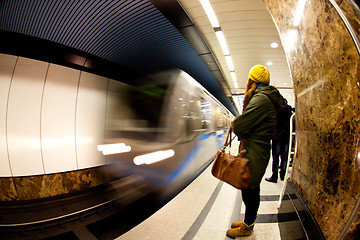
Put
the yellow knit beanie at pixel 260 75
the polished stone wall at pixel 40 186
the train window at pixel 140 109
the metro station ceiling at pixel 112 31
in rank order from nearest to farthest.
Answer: the yellow knit beanie at pixel 260 75 < the train window at pixel 140 109 < the metro station ceiling at pixel 112 31 < the polished stone wall at pixel 40 186

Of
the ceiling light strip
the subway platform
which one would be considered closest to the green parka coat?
the subway platform

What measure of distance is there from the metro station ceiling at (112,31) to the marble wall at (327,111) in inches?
112

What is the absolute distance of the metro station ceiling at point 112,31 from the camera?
10.1 feet

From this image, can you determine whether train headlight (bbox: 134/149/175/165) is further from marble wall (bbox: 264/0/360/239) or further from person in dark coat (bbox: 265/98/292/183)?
person in dark coat (bbox: 265/98/292/183)

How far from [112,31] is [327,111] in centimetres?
473

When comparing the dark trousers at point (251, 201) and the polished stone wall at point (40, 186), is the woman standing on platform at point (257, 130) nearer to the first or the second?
the dark trousers at point (251, 201)

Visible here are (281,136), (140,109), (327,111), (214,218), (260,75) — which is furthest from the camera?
(140,109)

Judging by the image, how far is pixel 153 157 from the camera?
269cm

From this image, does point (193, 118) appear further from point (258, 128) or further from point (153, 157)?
point (258, 128)

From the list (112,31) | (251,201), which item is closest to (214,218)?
(251,201)

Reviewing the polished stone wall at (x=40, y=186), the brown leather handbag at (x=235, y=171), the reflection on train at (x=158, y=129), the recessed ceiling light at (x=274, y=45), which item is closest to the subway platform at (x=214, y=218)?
the brown leather handbag at (x=235, y=171)

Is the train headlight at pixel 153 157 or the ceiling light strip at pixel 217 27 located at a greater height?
the ceiling light strip at pixel 217 27

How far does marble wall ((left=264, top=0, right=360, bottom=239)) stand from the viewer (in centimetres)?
72

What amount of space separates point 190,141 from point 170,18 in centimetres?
323
